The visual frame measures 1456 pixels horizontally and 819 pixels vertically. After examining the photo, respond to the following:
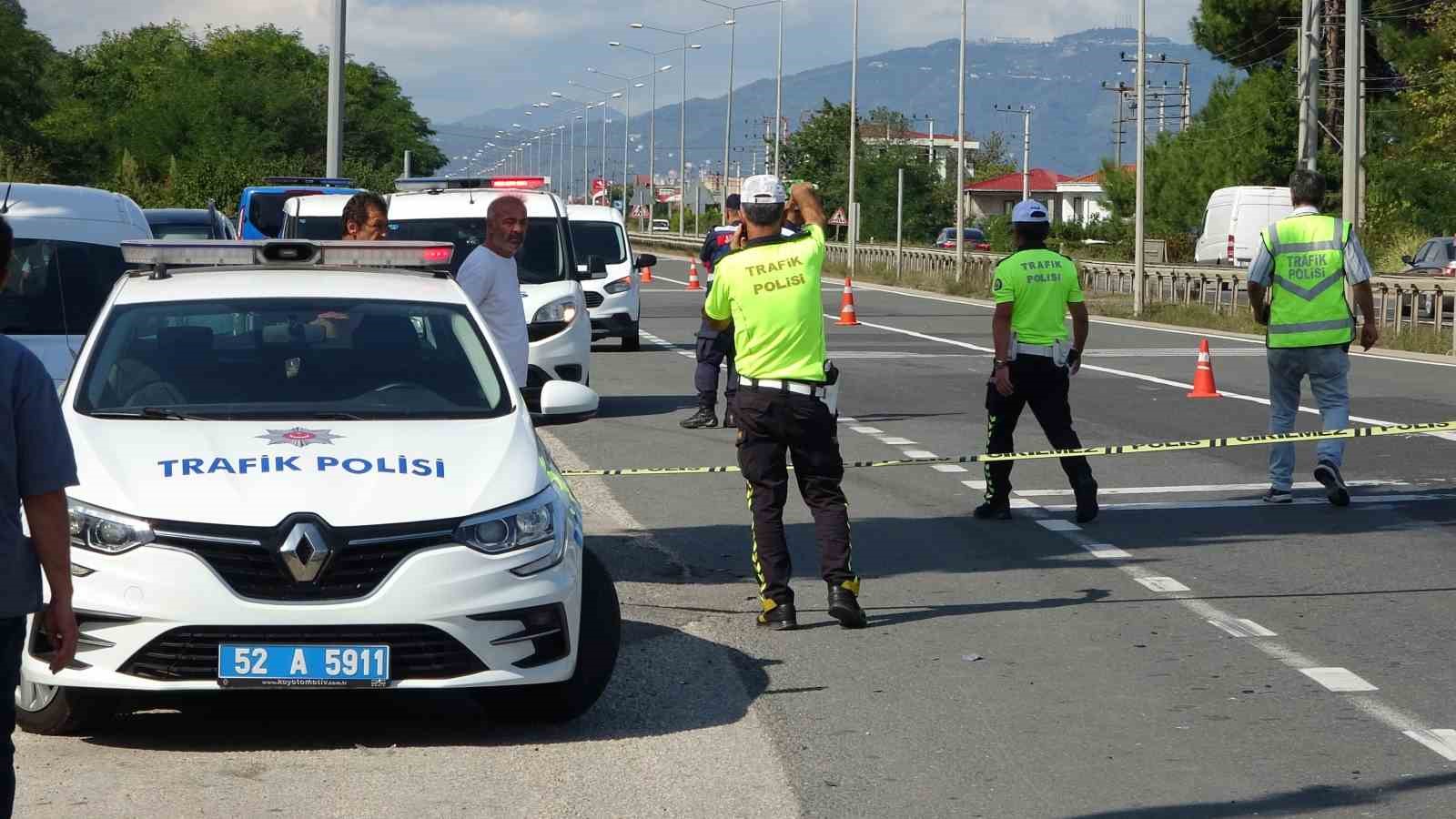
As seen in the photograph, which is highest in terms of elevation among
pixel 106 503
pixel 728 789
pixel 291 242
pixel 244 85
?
pixel 244 85

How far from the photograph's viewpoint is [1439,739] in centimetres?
636

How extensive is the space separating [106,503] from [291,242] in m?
2.21

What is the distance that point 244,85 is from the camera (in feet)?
239

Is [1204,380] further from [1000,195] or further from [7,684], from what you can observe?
[1000,195]

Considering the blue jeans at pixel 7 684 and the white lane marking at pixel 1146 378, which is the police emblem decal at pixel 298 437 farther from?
the white lane marking at pixel 1146 378

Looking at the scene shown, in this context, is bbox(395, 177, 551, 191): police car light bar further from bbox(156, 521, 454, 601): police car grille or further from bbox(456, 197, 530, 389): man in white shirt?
bbox(156, 521, 454, 601): police car grille

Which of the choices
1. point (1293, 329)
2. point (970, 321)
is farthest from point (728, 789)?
point (970, 321)

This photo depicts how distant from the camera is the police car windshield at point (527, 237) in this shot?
18875 millimetres

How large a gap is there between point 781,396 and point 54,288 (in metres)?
5.59

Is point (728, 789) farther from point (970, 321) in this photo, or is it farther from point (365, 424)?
point (970, 321)

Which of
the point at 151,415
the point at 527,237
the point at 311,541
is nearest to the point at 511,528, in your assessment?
the point at 311,541

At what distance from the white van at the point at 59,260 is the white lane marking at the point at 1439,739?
7.64 m

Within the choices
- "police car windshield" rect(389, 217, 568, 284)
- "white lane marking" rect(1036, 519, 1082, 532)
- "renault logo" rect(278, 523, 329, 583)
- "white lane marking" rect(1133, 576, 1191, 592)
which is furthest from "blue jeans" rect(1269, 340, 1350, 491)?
"police car windshield" rect(389, 217, 568, 284)

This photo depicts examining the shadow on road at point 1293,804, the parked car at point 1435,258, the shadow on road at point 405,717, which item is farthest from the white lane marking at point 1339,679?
the parked car at point 1435,258
